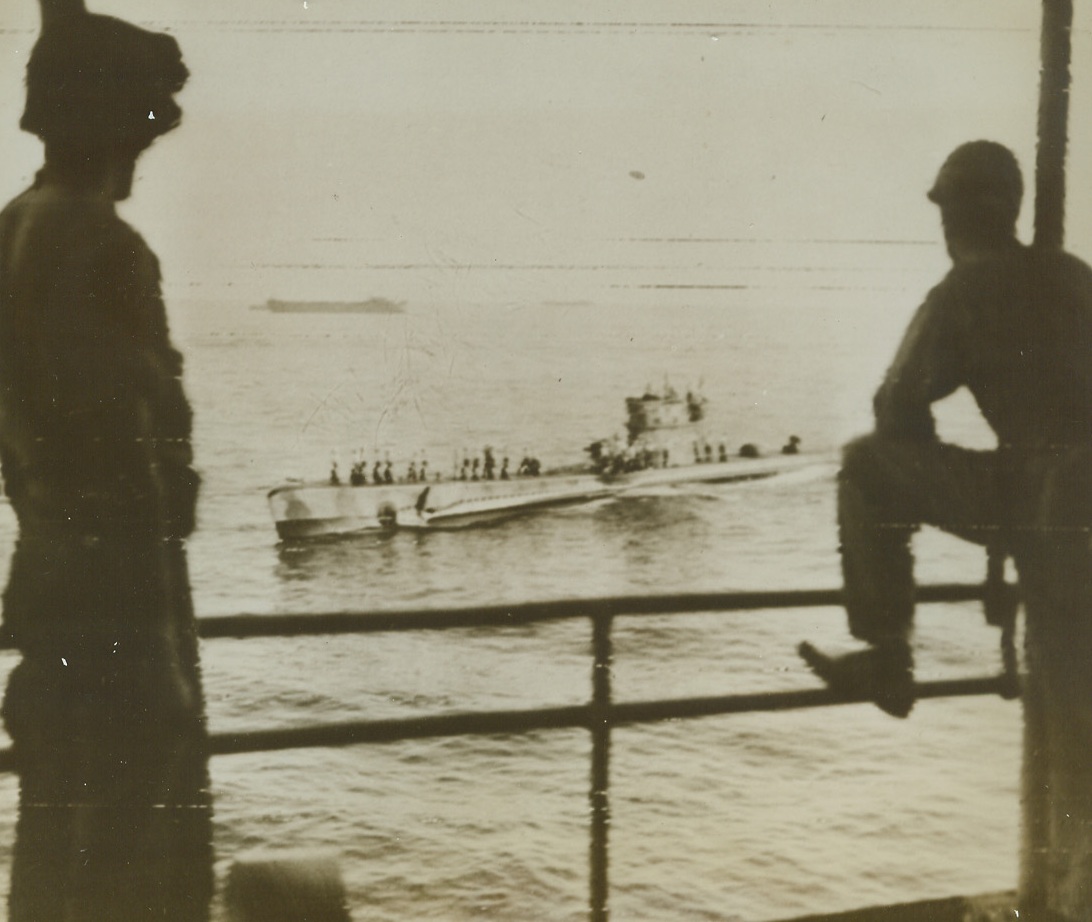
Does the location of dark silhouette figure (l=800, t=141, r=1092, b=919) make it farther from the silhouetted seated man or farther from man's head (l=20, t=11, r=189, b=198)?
man's head (l=20, t=11, r=189, b=198)

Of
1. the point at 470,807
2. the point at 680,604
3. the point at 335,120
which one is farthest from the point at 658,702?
the point at 335,120

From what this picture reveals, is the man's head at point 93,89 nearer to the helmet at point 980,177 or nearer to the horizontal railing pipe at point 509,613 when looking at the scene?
the horizontal railing pipe at point 509,613

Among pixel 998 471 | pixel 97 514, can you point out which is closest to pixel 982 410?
pixel 998 471

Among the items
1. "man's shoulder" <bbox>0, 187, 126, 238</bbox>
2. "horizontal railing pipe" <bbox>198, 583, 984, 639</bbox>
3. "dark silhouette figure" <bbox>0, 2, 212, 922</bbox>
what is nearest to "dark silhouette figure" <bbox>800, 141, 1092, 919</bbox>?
"horizontal railing pipe" <bbox>198, 583, 984, 639</bbox>

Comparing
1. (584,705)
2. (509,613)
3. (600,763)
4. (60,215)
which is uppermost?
(60,215)

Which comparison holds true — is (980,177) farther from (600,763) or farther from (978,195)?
(600,763)

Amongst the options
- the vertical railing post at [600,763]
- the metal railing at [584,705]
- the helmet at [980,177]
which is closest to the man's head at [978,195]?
the helmet at [980,177]
